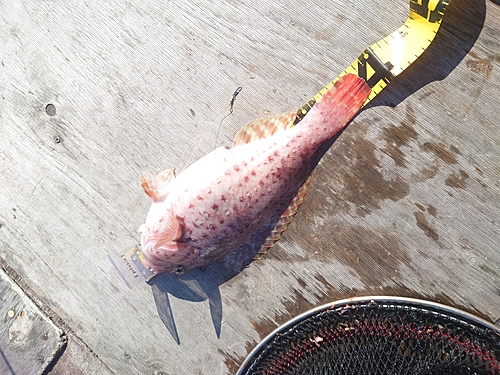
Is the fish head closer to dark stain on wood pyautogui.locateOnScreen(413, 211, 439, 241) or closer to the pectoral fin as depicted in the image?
the pectoral fin

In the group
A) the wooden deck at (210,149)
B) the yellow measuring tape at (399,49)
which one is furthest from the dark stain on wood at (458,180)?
the yellow measuring tape at (399,49)

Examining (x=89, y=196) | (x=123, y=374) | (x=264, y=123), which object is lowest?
(x=123, y=374)

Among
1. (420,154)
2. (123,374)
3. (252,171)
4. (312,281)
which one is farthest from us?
(123,374)

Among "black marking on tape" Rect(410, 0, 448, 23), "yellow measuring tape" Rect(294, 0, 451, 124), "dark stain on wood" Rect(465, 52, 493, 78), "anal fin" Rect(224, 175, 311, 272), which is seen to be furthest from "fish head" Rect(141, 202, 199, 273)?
"dark stain on wood" Rect(465, 52, 493, 78)

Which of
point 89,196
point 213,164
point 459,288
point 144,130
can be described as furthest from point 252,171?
point 459,288

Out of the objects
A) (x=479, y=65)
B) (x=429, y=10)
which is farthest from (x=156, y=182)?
(x=479, y=65)

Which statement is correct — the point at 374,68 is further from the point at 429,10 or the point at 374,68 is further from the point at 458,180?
the point at 458,180

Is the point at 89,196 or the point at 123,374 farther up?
the point at 89,196

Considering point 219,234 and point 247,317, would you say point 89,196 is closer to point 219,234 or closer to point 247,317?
point 219,234
